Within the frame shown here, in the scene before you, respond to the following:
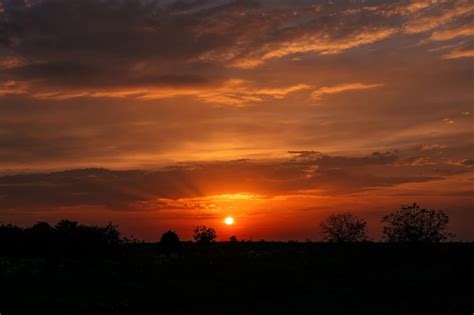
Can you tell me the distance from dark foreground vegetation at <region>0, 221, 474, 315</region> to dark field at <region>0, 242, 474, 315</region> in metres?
0.06

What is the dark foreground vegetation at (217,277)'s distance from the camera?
94.1 ft

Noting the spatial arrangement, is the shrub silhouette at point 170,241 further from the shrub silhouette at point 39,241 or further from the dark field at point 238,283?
the shrub silhouette at point 39,241

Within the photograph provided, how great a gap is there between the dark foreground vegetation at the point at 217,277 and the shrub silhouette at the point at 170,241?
0.10 m

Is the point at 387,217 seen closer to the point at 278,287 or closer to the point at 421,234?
the point at 421,234

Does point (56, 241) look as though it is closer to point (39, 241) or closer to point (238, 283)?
point (39, 241)

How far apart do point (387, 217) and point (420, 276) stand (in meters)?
19.6

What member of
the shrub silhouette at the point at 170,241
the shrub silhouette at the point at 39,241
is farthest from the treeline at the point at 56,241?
the shrub silhouette at the point at 170,241

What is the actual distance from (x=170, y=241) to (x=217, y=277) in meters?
16.7

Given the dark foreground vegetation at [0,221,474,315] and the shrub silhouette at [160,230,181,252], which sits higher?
the shrub silhouette at [160,230,181,252]

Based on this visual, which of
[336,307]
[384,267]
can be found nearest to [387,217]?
[384,267]

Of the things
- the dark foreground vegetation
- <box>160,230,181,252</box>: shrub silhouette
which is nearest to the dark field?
the dark foreground vegetation

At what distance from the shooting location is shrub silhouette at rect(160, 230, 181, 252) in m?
52.3

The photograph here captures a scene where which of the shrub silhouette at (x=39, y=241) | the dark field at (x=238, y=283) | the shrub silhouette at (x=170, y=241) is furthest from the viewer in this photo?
the shrub silhouette at (x=170, y=241)

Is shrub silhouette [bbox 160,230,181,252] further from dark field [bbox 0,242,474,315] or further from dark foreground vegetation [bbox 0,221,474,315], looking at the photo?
dark field [bbox 0,242,474,315]
